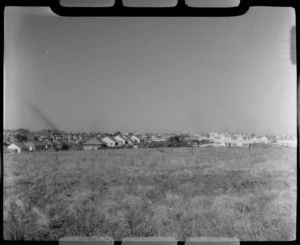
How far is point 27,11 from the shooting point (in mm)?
2291

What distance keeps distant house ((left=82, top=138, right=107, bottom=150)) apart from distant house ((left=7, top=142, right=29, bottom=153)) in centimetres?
44

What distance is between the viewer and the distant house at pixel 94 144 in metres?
2.63

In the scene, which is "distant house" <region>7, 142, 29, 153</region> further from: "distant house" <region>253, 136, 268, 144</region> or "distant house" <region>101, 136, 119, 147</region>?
"distant house" <region>253, 136, 268, 144</region>

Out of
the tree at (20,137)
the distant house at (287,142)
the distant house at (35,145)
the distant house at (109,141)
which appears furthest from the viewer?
the distant house at (109,141)

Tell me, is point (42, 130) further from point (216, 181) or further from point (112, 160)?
point (216, 181)

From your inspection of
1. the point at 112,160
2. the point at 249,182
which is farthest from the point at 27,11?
the point at 249,182

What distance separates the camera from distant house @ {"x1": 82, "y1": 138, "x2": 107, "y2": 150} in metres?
2.63

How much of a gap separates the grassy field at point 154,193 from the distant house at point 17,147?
0.17 feet

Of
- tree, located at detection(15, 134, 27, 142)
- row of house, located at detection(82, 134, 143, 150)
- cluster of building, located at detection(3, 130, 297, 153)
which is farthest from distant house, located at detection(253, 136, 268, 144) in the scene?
tree, located at detection(15, 134, 27, 142)

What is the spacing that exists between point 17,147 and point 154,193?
1.10 m

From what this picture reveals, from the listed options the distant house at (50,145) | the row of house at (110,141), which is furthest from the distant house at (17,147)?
the row of house at (110,141)

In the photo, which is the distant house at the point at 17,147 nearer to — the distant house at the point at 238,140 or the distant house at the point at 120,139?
the distant house at the point at 120,139

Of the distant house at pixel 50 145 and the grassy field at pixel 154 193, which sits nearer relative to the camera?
the grassy field at pixel 154 193

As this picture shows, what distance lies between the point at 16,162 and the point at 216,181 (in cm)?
152
